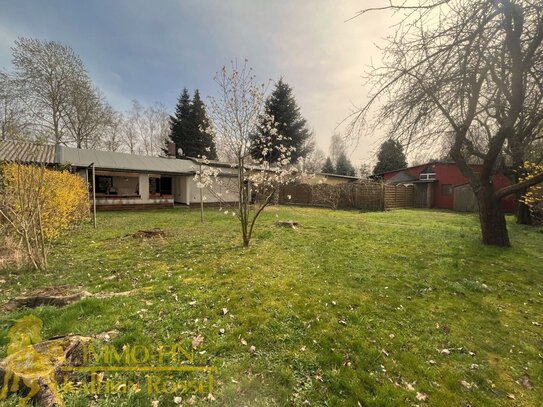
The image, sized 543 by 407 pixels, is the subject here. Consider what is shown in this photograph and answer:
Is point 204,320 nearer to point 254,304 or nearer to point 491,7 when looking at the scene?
point 254,304

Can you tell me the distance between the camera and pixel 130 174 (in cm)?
1652

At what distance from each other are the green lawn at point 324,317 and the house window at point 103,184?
13612 millimetres

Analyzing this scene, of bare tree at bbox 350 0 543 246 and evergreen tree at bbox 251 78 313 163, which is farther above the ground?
evergreen tree at bbox 251 78 313 163

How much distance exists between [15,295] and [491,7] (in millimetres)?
8677

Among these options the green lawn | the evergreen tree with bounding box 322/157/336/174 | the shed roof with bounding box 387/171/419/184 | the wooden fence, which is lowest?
the green lawn

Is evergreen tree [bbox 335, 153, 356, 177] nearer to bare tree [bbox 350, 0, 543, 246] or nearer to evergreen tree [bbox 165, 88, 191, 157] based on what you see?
evergreen tree [bbox 165, 88, 191, 157]

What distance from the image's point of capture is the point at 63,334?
9.34 feet

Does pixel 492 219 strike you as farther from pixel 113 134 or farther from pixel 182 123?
pixel 113 134

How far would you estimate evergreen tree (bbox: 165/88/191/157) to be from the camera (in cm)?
3066

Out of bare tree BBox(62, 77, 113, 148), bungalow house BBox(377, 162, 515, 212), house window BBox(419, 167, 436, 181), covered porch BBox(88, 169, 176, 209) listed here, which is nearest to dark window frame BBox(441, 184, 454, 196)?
bungalow house BBox(377, 162, 515, 212)

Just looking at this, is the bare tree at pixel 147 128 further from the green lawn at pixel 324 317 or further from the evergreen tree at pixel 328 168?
the green lawn at pixel 324 317

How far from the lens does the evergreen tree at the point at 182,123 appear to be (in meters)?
30.7

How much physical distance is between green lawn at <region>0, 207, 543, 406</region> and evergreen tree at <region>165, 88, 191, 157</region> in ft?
85.0

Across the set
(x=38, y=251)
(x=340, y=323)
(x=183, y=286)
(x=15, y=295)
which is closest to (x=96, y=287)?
(x=15, y=295)
